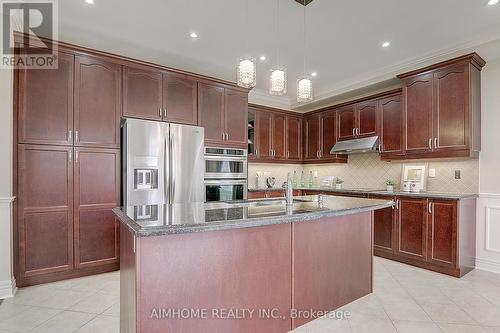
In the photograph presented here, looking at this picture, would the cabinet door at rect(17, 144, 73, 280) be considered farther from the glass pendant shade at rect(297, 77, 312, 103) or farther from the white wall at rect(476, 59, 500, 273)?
the white wall at rect(476, 59, 500, 273)

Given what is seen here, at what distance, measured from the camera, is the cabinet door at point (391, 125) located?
404 centimetres

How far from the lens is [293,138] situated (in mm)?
5590

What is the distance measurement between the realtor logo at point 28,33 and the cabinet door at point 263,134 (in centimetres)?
315

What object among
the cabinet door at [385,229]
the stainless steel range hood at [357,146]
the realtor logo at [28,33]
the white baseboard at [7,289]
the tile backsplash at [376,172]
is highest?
the realtor logo at [28,33]

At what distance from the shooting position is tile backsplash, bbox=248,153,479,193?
11.8 ft

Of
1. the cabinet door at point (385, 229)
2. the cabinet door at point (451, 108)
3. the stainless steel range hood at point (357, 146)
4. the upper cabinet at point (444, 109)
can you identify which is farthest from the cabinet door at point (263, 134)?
the cabinet door at point (451, 108)

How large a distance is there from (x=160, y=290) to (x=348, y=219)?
5.37 feet

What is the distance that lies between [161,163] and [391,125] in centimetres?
341

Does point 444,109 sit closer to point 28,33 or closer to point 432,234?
point 432,234

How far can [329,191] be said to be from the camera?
4.57 m

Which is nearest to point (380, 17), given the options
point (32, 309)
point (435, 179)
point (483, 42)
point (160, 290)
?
point (483, 42)

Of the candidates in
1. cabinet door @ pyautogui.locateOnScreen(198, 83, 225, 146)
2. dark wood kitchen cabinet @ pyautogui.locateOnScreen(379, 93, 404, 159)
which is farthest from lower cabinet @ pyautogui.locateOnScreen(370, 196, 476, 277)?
cabinet door @ pyautogui.locateOnScreen(198, 83, 225, 146)

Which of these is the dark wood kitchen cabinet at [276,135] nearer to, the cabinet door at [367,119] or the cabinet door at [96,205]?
the cabinet door at [367,119]

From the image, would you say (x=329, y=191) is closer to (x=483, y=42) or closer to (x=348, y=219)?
(x=348, y=219)
